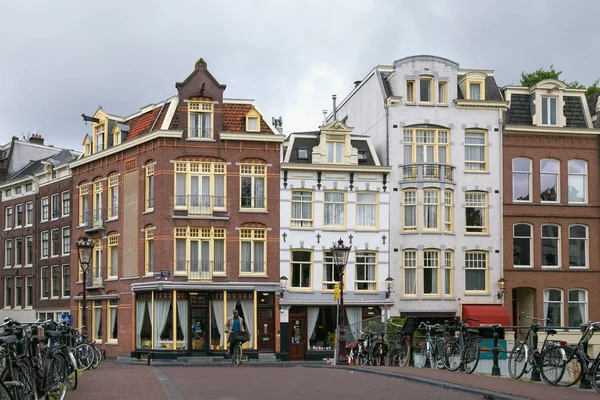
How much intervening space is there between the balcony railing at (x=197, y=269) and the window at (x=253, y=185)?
11.6 ft

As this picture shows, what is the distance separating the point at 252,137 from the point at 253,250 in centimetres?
572

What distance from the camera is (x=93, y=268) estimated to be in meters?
50.6

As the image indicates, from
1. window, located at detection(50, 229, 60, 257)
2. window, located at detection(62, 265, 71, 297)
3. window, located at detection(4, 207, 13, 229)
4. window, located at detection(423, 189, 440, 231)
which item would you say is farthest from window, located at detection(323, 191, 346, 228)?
window, located at detection(4, 207, 13, 229)

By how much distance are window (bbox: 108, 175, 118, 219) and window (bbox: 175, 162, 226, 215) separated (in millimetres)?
5030

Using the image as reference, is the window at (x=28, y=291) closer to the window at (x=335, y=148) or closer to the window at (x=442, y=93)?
the window at (x=335, y=148)

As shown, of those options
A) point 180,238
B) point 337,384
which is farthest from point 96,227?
point 337,384

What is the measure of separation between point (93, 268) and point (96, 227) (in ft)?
7.77

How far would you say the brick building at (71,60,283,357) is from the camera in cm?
4509

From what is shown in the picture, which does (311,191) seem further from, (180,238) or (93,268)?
(93,268)

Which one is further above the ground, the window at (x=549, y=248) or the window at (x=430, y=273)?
the window at (x=549, y=248)

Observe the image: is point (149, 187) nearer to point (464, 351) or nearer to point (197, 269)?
point (197, 269)

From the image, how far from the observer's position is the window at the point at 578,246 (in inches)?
1890

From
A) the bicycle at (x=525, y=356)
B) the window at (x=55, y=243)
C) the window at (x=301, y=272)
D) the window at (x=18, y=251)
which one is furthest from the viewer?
the window at (x=18, y=251)

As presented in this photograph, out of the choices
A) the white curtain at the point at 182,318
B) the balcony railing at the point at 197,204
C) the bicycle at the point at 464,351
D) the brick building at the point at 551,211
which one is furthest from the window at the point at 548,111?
the bicycle at the point at 464,351
